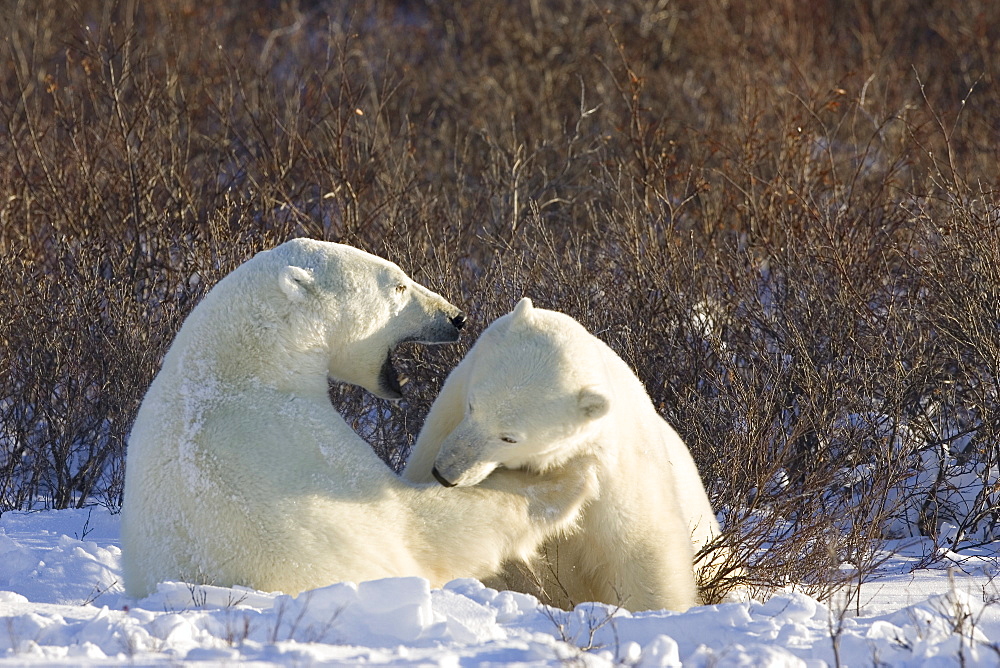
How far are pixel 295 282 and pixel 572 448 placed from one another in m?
0.77

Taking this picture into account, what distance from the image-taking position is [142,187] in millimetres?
5707

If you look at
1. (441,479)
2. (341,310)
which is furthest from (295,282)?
(441,479)

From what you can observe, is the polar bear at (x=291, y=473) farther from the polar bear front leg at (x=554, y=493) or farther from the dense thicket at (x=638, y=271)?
the dense thicket at (x=638, y=271)

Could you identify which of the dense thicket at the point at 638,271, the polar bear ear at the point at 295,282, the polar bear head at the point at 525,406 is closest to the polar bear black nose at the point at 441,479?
the polar bear head at the point at 525,406

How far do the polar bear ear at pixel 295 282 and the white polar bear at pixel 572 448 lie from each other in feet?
1.48

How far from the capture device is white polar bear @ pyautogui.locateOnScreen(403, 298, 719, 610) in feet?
9.23

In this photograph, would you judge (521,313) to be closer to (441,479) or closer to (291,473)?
(441,479)

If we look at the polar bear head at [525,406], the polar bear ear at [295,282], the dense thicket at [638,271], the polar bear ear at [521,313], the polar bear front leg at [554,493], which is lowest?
the dense thicket at [638,271]

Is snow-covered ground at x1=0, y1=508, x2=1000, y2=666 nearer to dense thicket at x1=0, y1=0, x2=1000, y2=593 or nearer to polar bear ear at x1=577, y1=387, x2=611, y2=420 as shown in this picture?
polar bear ear at x1=577, y1=387, x2=611, y2=420

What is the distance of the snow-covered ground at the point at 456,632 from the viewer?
82.7 inches

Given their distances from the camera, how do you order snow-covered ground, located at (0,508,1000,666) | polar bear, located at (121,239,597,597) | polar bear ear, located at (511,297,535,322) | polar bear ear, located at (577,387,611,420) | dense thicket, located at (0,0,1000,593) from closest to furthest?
snow-covered ground, located at (0,508,1000,666) → polar bear, located at (121,239,597,597) → polar bear ear, located at (577,387,611,420) → polar bear ear, located at (511,297,535,322) → dense thicket, located at (0,0,1000,593)

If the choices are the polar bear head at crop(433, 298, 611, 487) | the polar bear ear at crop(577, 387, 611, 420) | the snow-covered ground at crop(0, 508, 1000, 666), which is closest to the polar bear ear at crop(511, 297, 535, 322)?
the polar bear head at crop(433, 298, 611, 487)

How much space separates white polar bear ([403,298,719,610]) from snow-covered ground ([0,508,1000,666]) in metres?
0.34

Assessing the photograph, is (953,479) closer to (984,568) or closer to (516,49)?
(984,568)
